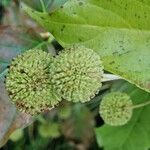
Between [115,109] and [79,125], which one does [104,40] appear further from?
[79,125]

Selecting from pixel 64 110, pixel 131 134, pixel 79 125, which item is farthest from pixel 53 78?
pixel 79 125

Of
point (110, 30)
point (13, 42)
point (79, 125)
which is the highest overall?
point (110, 30)

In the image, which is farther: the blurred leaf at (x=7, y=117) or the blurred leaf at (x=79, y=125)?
the blurred leaf at (x=79, y=125)

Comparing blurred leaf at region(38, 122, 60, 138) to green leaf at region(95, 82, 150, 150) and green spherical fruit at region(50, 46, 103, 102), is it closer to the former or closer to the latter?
green leaf at region(95, 82, 150, 150)

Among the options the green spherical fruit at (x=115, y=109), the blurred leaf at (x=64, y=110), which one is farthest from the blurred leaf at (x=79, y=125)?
the green spherical fruit at (x=115, y=109)

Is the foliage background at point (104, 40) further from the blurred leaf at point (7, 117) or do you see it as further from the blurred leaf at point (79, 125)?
the blurred leaf at point (79, 125)

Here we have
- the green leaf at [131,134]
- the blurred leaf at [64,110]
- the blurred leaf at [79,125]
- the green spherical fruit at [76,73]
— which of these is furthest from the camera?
the blurred leaf at [79,125]

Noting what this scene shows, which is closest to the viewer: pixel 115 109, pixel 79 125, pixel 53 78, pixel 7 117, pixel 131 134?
pixel 53 78
